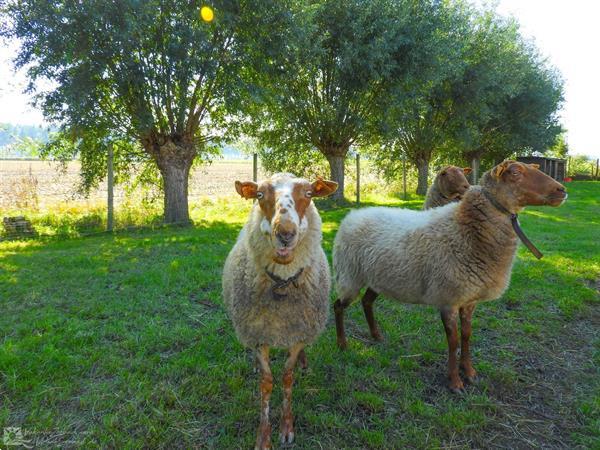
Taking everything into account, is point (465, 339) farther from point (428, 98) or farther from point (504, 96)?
point (504, 96)

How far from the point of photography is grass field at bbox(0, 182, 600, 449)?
2.93 metres

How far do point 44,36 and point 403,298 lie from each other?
9.83 metres

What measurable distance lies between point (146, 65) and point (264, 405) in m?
9.56

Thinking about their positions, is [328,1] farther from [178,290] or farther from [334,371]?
[334,371]

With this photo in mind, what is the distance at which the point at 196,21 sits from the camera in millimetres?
10141

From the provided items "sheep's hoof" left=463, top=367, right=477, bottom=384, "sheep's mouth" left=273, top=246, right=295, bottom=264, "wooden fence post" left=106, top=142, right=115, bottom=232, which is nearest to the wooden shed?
"wooden fence post" left=106, top=142, right=115, bottom=232

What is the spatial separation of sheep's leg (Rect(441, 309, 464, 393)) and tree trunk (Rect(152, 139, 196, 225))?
892cm

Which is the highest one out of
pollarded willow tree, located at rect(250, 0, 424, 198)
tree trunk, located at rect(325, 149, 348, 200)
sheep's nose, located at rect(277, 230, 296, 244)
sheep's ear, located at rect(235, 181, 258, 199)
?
pollarded willow tree, located at rect(250, 0, 424, 198)

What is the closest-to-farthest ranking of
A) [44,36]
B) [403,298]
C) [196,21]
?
[403,298] → [44,36] → [196,21]

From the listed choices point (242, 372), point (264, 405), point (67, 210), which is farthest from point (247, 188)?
point (67, 210)

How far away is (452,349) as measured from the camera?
3.55 m

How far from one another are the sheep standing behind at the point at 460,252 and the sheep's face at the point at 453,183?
1.02m

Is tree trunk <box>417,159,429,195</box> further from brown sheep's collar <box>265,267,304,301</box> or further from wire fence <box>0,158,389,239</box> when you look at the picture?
brown sheep's collar <box>265,267,304,301</box>

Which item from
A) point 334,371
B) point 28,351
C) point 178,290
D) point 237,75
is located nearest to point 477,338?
point 334,371
